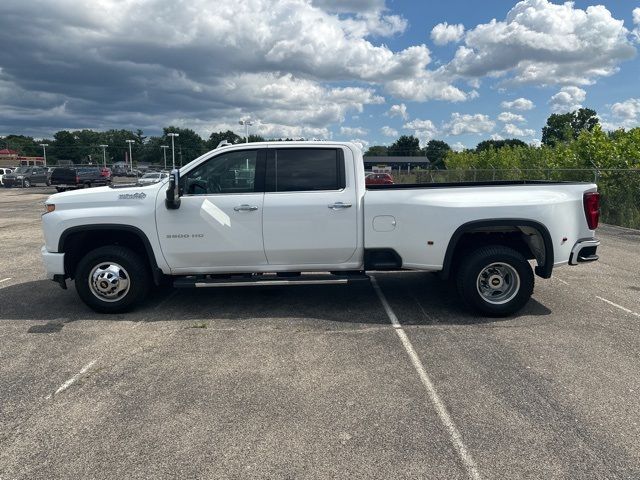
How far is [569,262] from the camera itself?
5.86 meters

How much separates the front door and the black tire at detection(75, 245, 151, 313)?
42 cm

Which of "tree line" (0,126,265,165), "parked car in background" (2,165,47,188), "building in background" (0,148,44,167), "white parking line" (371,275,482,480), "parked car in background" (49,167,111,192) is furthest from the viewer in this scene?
"tree line" (0,126,265,165)

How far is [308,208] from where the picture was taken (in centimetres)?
564

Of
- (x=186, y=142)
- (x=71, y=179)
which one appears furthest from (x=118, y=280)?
(x=186, y=142)

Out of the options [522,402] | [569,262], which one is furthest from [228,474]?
[569,262]

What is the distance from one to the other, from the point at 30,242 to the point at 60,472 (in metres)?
10.2

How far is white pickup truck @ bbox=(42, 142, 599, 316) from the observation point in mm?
5609

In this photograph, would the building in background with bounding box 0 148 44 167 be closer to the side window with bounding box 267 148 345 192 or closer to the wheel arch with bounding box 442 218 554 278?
the side window with bounding box 267 148 345 192

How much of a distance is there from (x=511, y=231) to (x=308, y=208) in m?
2.42

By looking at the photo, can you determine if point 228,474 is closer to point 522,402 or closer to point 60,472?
point 60,472

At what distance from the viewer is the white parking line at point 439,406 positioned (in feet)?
9.91

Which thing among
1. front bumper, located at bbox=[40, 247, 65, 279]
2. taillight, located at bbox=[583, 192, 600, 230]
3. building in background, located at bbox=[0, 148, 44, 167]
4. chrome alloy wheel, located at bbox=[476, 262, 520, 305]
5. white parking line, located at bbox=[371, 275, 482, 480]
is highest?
building in background, located at bbox=[0, 148, 44, 167]

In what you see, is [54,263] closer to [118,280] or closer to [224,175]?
[118,280]

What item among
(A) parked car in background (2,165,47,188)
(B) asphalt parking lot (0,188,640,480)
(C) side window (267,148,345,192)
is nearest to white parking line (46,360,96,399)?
(B) asphalt parking lot (0,188,640,480)
